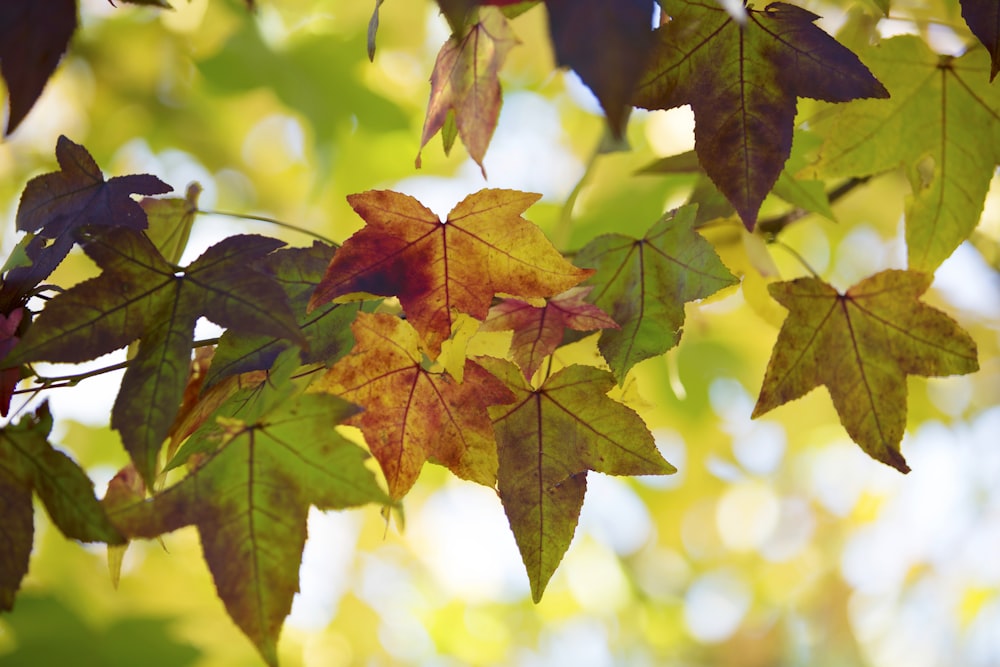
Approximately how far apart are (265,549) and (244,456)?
7cm

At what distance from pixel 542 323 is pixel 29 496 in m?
0.42

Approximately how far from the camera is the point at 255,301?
21.5 inches

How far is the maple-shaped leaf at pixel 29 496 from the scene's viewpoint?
532mm

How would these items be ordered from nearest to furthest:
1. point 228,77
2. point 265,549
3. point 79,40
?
point 265,549
point 228,77
point 79,40

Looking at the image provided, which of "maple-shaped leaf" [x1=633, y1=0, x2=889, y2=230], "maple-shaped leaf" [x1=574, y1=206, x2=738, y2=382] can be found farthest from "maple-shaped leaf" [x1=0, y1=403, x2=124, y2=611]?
"maple-shaped leaf" [x1=633, y1=0, x2=889, y2=230]

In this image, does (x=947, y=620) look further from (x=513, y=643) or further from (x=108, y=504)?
(x=108, y=504)

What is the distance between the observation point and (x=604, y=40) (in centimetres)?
41

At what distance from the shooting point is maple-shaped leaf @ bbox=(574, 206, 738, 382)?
2.08 feet

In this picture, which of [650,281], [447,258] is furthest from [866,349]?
[447,258]

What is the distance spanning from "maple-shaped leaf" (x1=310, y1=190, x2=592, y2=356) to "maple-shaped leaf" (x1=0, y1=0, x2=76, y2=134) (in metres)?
0.22

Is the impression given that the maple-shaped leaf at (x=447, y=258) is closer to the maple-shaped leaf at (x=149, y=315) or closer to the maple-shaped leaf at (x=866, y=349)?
the maple-shaped leaf at (x=149, y=315)

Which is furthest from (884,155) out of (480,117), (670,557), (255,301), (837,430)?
(670,557)

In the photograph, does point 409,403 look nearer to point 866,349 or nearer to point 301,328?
point 301,328

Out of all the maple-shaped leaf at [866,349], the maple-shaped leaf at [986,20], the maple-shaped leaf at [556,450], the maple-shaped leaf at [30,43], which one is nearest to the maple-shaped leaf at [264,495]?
the maple-shaped leaf at [556,450]
